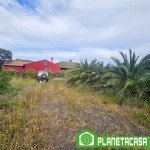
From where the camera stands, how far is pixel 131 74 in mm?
9773

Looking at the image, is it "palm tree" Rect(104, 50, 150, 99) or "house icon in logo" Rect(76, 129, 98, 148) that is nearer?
"house icon in logo" Rect(76, 129, 98, 148)

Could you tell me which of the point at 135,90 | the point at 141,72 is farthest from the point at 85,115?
the point at 141,72

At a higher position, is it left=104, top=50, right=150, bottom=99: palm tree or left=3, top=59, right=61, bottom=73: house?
left=3, top=59, right=61, bottom=73: house

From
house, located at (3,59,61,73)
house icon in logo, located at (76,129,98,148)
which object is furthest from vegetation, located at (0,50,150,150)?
house, located at (3,59,61,73)

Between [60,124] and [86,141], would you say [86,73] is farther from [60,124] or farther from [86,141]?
[86,141]

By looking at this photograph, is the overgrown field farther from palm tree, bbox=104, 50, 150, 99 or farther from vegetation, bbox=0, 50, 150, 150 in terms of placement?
palm tree, bbox=104, 50, 150, 99

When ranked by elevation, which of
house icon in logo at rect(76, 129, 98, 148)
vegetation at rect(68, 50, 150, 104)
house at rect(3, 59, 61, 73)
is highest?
house at rect(3, 59, 61, 73)

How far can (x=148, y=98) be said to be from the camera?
9.25 metres

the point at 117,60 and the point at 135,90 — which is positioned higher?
the point at 117,60

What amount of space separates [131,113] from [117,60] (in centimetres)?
414

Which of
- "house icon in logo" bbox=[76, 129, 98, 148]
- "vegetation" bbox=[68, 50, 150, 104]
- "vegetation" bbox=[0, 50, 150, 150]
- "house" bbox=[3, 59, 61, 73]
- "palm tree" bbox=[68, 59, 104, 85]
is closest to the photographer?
"house icon in logo" bbox=[76, 129, 98, 148]

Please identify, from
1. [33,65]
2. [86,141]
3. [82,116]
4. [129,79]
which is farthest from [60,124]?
[33,65]

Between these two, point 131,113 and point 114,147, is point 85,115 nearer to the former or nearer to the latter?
point 131,113

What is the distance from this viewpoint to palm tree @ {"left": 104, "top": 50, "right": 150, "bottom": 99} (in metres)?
9.31
